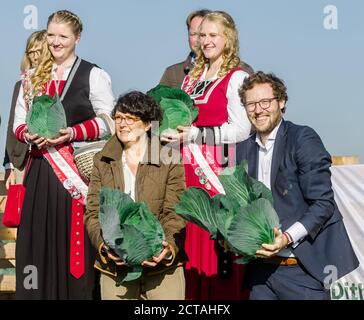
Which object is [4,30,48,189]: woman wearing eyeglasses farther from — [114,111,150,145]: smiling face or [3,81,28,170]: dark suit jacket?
[114,111,150,145]: smiling face

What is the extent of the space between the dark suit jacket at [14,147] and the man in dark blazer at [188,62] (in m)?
1.05

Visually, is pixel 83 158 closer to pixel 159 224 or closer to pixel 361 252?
pixel 159 224

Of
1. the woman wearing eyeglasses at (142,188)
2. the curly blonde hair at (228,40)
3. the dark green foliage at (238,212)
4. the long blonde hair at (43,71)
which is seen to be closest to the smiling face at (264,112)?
the dark green foliage at (238,212)

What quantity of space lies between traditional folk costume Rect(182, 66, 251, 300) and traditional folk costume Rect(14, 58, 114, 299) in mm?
672

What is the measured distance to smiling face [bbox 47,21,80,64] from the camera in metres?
7.11

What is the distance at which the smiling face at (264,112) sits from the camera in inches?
227

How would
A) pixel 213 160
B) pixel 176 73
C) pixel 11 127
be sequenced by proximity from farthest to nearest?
pixel 11 127 < pixel 176 73 < pixel 213 160

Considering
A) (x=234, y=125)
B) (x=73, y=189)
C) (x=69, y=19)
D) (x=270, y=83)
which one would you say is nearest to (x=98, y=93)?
(x=69, y=19)

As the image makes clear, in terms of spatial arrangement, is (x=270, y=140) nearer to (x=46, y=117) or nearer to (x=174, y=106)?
(x=174, y=106)

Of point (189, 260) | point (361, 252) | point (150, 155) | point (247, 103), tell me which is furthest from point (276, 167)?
point (361, 252)

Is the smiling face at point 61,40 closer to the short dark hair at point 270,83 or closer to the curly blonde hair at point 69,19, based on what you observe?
the curly blonde hair at point 69,19

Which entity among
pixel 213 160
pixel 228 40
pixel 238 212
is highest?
pixel 228 40

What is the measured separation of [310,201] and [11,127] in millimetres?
2944

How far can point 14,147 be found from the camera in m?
7.53
